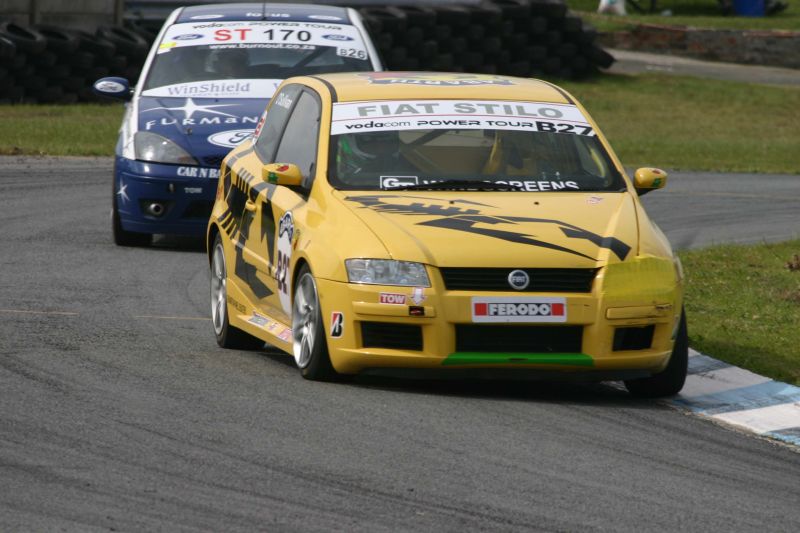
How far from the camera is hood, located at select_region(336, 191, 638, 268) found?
24.6 feet

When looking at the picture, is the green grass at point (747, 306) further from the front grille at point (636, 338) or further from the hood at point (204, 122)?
the hood at point (204, 122)

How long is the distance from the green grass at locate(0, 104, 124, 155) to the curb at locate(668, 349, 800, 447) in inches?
491

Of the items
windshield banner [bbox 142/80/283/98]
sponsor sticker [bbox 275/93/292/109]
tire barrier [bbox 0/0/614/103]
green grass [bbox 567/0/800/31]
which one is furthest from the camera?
green grass [bbox 567/0/800/31]

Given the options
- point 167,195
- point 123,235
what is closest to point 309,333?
point 167,195

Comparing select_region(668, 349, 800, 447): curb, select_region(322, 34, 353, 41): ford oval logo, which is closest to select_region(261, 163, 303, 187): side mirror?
select_region(668, 349, 800, 447): curb

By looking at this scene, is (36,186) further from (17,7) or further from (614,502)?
(614,502)

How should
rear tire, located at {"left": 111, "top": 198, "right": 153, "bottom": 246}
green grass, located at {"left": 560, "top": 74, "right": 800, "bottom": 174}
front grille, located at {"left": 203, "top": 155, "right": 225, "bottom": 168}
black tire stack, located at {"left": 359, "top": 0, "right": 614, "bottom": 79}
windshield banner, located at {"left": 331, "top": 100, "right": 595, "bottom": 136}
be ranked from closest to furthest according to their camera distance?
windshield banner, located at {"left": 331, "top": 100, "right": 595, "bottom": 136}
front grille, located at {"left": 203, "top": 155, "right": 225, "bottom": 168}
rear tire, located at {"left": 111, "top": 198, "right": 153, "bottom": 246}
green grass, located at {"left": 560, "top": 74, "right": 800, "bottom": 174}
black tire stack, located at {"left": 359, "top": 0, "right": 614, "bottom": 79}

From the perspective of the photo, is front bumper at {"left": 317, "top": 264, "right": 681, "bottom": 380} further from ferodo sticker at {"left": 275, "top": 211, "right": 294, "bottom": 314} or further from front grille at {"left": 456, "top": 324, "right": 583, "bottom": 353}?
ferodo sticker at {"left": 275, "top": 211, "right": 294, "bottom": 314}

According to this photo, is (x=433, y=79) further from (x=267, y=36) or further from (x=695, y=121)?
(x=695, y=121)

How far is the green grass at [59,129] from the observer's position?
20.1 metres

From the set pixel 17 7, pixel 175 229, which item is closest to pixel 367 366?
pixel 175 229

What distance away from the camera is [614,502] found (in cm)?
581

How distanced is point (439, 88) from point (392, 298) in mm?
1953

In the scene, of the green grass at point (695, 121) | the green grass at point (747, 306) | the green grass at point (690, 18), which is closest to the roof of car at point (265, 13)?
the green grass at point (747, 306)
